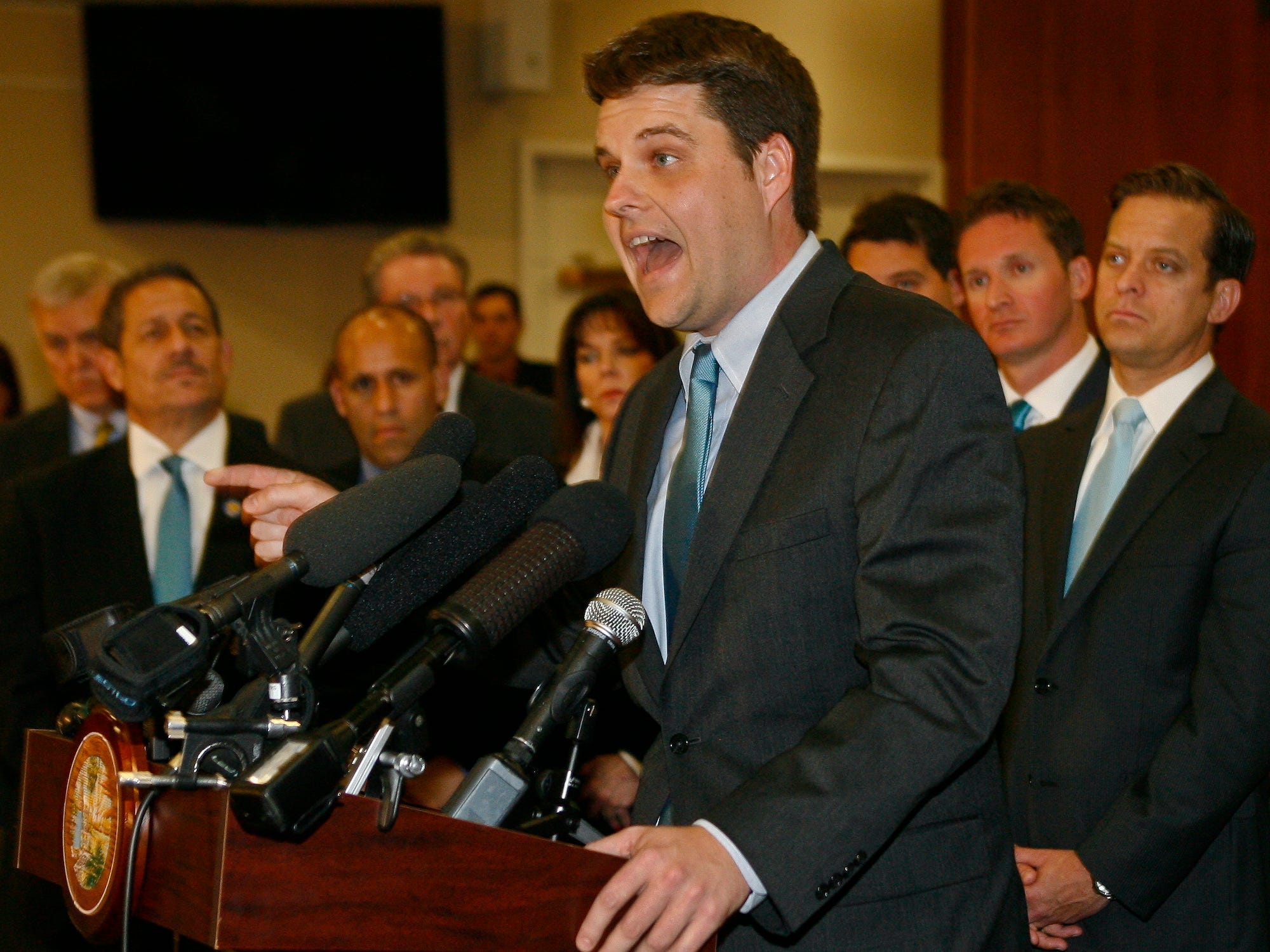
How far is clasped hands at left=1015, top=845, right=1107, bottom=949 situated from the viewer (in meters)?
2.26

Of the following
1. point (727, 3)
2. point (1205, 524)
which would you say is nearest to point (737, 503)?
point (1205, 524)

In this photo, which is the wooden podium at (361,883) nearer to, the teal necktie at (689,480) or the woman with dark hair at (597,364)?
the teal necktie at (689,480)

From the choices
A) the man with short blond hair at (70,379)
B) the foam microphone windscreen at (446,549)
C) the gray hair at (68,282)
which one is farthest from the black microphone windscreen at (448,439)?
the gray hair at (68,282)

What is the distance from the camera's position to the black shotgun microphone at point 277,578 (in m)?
1.07

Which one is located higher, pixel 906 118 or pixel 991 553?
pixel 906 118

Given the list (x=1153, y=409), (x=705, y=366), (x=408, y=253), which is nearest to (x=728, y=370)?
(x=705, y=366)

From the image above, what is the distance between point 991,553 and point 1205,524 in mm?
1090

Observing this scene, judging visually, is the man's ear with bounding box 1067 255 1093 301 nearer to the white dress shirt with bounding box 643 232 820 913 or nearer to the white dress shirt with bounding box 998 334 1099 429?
the white dress shirt with bounding box 998 334 1099 429

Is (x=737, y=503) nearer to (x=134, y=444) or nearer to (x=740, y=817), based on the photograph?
(x=740, y=817)

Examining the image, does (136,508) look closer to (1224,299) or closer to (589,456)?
(589,456)

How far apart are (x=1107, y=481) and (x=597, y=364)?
1654mm

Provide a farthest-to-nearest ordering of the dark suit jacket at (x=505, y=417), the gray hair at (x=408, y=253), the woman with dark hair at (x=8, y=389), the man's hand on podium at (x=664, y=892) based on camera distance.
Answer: the woman with dark hair at (x=8, y=389)
the gray hair at (x=408, y=253)
the dark suit jacket at (x=505, y=417)
the man's hand on podium at (x=664, y=892)

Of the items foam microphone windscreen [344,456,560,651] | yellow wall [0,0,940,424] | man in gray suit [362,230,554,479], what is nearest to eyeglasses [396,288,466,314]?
man in gray suit [362,230,554,479]

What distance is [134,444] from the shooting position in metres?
3.28
